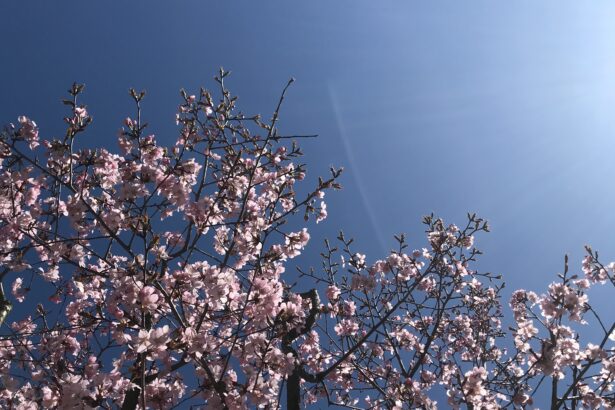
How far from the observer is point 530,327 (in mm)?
6539

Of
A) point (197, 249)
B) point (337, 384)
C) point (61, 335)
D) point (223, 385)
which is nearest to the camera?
point (223, 385)

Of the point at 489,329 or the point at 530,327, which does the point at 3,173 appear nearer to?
the point at 530,327

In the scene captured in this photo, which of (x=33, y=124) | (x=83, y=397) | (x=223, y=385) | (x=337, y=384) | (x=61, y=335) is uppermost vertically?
(x=33, y=124)

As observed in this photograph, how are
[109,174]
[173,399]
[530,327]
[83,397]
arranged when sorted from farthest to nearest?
1. [530,327]
2. [109,174]
3. [173,399]
4. [83,397]

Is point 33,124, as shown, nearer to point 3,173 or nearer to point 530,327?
point 3,173

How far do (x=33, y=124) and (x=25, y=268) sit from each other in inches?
68.4

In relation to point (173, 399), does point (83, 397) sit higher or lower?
lower

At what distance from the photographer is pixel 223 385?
156 inches

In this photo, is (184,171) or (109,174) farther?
A: (109,174)

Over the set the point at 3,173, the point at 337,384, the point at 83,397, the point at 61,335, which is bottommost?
the point at 83,397

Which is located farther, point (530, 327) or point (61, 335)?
point (530, 327)

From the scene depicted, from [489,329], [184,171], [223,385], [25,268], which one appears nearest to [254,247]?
[184,171]

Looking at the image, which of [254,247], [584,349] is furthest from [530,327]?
[254,247]

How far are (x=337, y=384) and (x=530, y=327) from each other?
11.8 ft
